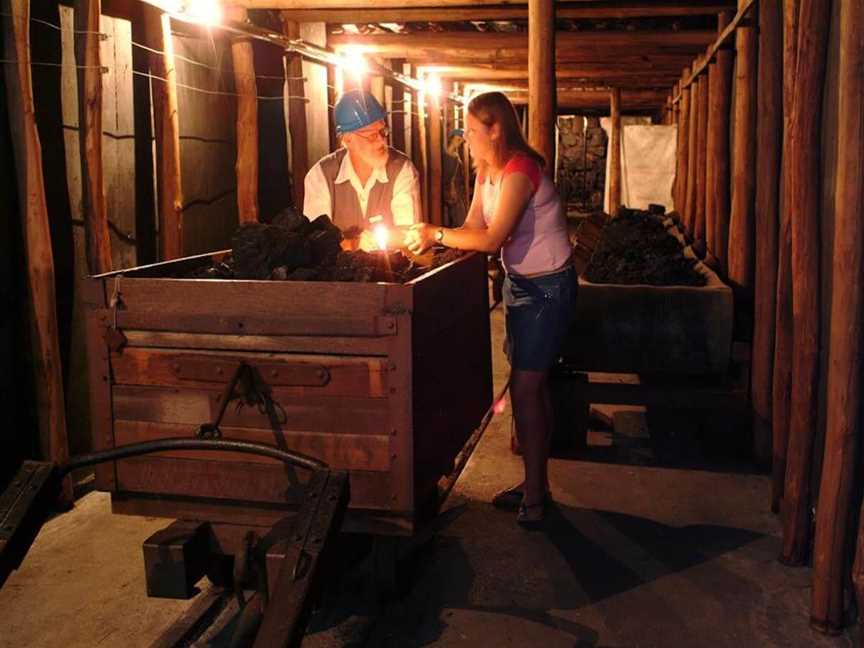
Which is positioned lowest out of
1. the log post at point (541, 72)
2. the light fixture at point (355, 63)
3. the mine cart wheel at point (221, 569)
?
the mine cart wheel at point (221, 569)

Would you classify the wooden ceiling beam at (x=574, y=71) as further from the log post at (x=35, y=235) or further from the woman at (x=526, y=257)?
the log post at (x=35, y=235)

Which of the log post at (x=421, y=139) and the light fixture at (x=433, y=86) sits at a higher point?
the light fixture at (x=433, y=86)

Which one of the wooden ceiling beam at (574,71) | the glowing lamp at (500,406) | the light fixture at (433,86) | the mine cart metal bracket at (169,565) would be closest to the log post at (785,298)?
the glowing lamp at (500,406)

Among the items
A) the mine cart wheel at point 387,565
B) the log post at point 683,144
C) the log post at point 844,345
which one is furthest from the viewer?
the log post at point 683,144

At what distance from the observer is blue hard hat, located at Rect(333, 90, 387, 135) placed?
4.76m

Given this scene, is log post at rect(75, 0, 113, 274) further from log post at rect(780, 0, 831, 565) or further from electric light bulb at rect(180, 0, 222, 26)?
log post at rect(780, 0, 831, 565)

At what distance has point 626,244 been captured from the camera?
752 centimetres

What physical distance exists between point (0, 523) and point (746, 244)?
224 inches

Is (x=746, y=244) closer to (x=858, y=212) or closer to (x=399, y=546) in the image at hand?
(x=858, y=212)

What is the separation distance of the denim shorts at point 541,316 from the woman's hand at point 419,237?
2.15 ft

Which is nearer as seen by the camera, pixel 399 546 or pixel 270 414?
pixel 270 414

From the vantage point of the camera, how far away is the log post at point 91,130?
5082mm

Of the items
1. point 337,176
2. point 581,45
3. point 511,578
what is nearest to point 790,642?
point 511,578

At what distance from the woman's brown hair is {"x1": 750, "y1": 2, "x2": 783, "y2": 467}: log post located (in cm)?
158
